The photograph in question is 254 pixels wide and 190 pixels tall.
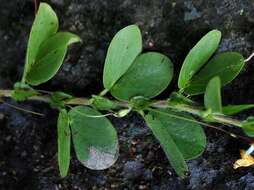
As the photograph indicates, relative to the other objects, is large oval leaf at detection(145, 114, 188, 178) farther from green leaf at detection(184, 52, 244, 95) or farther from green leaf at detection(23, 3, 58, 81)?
green leaf at detection(23, 3, 58, 81)

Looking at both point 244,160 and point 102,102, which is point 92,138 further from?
point 244,160

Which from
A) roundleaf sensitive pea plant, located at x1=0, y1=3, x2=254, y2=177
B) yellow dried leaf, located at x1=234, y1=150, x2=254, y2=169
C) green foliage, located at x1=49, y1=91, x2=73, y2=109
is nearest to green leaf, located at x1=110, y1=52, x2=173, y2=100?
roundleaf sensitive pea plant, located at x1=0, y1=3, x2=254, y2=177

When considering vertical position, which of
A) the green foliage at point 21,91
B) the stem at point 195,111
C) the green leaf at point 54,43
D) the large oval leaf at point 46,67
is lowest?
the stem at point 195,111

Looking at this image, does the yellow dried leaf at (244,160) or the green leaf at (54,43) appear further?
the yellow dried leaf at (244,160)

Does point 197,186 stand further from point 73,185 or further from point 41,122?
point 41,122

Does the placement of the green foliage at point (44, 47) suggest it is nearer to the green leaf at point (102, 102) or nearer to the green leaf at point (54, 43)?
the green leaf at point (54, 43)

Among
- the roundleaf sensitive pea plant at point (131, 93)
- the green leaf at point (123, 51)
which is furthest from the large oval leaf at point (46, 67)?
the green leaf at point (123, 51)

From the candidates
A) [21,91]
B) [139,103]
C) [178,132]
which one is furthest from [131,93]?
[21,91]
